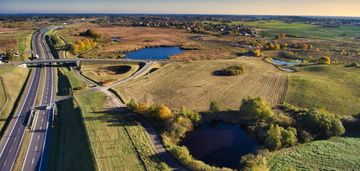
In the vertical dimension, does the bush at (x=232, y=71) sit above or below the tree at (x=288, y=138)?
above

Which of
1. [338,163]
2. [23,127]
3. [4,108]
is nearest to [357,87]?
[338,163]

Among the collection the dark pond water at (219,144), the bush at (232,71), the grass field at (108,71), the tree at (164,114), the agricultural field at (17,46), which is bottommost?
the dark pond water at (219,144)

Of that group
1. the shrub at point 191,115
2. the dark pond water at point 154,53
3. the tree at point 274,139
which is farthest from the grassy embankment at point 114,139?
the dark pond water at point 154,53

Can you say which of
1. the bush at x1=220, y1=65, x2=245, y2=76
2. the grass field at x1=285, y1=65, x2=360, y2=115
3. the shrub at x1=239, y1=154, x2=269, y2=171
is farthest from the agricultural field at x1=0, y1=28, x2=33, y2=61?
the grass field at x1=285, y1=65, x2=360, y2=115

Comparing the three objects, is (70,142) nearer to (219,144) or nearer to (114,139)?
(114,139)

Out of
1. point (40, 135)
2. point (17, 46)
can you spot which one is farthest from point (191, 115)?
point (17, 46)

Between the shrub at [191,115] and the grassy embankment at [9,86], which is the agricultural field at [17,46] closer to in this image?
the grassy embankment at [9,86]
